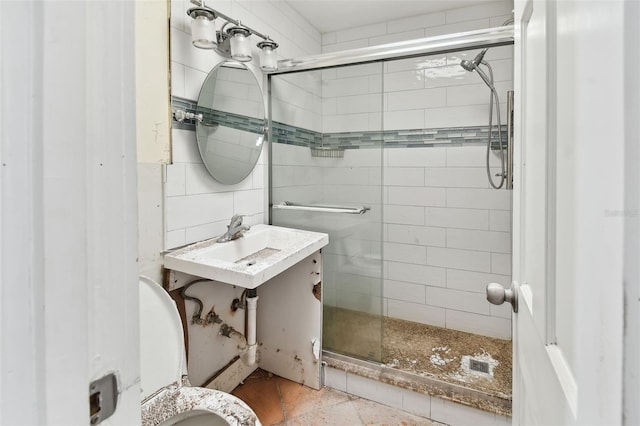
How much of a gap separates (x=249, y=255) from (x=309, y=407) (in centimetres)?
87

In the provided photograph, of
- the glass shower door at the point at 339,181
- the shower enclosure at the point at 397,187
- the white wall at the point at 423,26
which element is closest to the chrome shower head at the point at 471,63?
the shower enclosure at the point at 397,187

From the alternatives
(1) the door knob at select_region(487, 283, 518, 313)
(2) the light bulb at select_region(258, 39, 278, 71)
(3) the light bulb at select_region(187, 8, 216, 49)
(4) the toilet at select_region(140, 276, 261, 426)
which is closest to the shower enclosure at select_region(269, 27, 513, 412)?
(2) the light bulb at select_region(258, 39, 278, 71)

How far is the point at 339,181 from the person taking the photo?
6.56 ft

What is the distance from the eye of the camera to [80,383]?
32 centimetres

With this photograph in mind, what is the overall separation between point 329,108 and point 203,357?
5.15 ft

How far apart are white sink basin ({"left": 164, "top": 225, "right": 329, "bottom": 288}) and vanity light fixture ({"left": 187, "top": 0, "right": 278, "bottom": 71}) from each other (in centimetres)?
91

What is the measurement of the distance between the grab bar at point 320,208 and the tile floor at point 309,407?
104cm

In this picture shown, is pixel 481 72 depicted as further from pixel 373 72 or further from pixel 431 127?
pixel 373 72

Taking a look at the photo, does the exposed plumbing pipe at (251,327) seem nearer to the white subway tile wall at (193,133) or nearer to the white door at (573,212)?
the white subway tile wall at (193,133)

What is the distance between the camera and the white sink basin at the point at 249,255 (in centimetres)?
128

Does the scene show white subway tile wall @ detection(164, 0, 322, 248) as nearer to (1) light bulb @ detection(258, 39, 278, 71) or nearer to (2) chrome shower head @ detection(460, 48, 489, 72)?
(1) light bulb @ detection(258, 39, 278, 71)

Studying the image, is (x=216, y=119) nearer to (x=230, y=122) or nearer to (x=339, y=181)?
(x=230, y=122)

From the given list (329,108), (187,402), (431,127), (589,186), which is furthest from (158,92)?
(431,127)

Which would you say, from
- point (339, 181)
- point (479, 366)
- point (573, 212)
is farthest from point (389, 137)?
point (573, 212)
